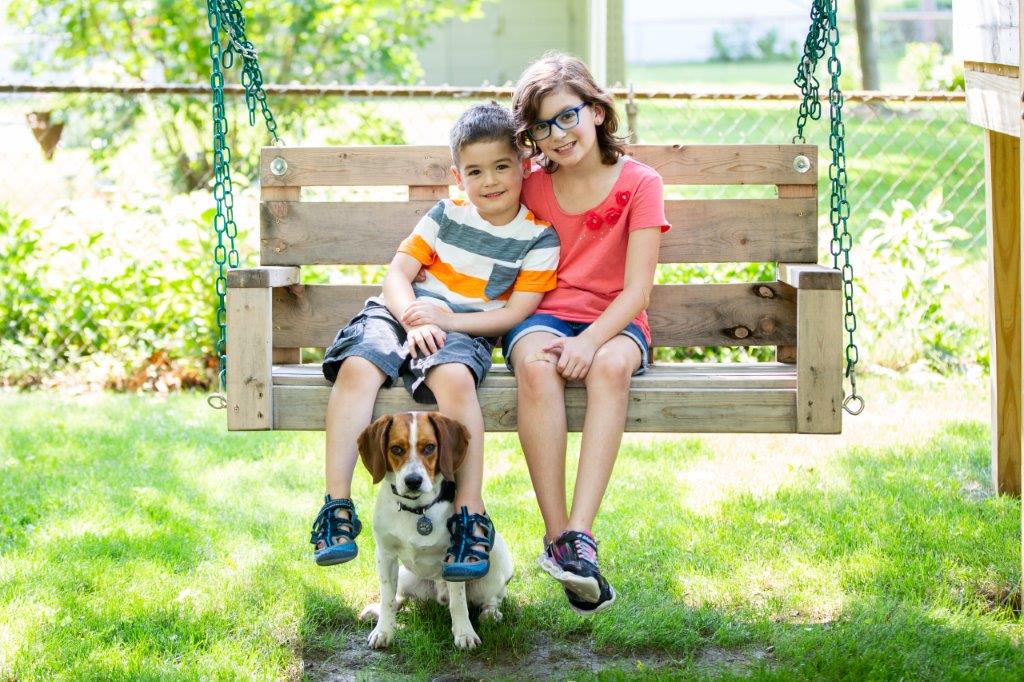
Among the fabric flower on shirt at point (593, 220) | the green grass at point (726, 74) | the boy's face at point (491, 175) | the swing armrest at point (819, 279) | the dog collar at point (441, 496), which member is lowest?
the dog collar at point (441, 496)

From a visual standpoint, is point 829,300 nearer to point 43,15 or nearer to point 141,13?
point 141,13

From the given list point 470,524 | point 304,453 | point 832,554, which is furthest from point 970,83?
point 304,453

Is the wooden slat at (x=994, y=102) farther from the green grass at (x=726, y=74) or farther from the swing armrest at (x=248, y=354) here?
the green grass at (x=726, y=74)

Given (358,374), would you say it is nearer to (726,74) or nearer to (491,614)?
(491,614)

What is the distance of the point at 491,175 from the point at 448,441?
840 mm

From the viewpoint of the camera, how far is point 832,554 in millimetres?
3861

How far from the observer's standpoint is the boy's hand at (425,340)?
3221mm

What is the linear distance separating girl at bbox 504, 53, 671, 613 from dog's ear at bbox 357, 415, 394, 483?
14.9 inches

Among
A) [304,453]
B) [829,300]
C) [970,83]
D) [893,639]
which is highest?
[970,83]

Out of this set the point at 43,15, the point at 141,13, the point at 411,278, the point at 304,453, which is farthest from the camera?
the point at 43,15

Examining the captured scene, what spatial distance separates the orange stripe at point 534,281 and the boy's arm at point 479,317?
0.02 metres

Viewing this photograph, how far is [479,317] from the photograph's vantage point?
11.1ft

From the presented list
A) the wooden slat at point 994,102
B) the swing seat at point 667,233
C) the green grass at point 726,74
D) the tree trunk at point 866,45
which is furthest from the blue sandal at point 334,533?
the green grass at point 726,74

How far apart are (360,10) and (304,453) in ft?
12.7
